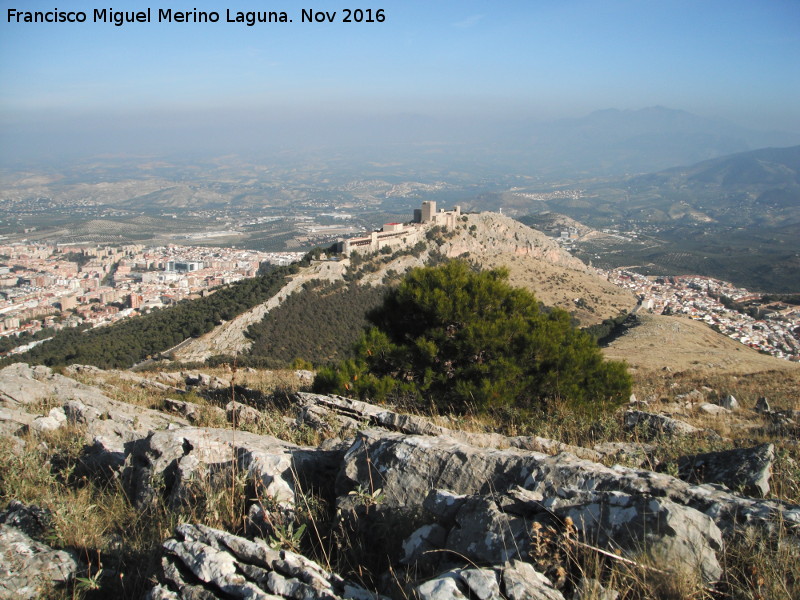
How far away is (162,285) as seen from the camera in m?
53.6

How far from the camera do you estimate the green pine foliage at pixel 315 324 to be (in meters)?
25.8

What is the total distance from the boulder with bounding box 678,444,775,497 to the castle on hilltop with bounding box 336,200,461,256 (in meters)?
35.8

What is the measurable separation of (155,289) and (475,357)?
50.5m

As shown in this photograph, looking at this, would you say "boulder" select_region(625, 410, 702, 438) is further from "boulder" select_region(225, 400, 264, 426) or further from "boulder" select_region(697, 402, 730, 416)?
"boulder" select_region(225, 400, 264, 426)

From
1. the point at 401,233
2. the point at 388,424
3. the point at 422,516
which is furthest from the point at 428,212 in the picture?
the point at 422,516

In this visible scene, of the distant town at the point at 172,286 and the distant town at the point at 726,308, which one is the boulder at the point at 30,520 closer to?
the distant town at the point at 726,308

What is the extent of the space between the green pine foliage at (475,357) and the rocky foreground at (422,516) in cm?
338

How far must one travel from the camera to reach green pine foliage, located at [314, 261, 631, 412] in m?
6.81

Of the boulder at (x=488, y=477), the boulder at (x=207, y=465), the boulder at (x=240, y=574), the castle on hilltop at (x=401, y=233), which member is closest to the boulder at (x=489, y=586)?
the boulder at (x=240, y=574)

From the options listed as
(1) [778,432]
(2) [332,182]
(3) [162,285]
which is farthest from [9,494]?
(2) [332,182]

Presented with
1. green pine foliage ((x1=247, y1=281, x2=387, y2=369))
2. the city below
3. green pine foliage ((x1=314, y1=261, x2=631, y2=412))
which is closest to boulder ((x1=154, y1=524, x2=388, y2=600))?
green pine foliage ((x1=314, y1=261, x2=631, y2=412))

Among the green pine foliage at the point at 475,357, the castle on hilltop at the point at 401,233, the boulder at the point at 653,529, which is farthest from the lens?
the castle on hilltop at the point at 401,233

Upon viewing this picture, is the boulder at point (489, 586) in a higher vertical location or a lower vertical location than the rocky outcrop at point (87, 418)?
higher

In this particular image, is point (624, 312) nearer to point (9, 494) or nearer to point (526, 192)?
point (9, 494)
